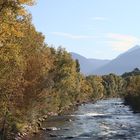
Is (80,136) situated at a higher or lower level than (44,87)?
lower

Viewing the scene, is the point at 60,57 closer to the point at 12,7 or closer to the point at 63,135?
the point at 63,135

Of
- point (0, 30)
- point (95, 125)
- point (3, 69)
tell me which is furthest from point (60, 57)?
point (0, 30)

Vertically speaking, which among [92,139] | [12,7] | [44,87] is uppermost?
[12,7]

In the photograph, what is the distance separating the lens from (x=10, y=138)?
4753 cm

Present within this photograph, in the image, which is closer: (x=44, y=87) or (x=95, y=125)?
(x=44, y=87)

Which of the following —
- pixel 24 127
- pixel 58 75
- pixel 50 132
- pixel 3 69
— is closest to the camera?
pixel 3 69

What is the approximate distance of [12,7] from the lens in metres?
27.9

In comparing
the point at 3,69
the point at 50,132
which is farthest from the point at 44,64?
the point at 3,69

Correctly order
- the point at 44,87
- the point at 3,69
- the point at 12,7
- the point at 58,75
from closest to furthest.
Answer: the point at 12,7 < the point at 3,69 < the point at 44,87 < the point at 58,75

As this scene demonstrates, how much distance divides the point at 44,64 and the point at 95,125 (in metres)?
15.9

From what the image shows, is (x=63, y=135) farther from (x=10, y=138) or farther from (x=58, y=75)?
(x=58, y=75)

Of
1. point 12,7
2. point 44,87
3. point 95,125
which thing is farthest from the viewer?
point 95,125

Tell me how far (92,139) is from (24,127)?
9.43 meters

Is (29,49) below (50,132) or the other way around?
the other way around
